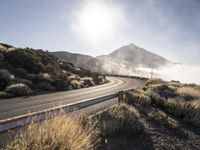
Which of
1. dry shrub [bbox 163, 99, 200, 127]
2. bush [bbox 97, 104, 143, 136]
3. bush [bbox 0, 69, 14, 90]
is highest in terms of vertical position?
bush [bbox 0, 69, 14, 90]

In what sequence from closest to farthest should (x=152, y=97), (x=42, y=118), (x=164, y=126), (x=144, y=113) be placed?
(x=42, y=118) < (x=164, y=126) < (x=144, y=113) < (x=152, y=97)

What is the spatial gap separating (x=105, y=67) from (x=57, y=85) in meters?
142

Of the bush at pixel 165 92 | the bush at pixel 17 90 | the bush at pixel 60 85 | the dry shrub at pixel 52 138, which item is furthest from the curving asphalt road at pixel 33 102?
the bush at pixel 60 85

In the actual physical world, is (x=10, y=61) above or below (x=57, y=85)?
above

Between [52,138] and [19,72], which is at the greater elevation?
[19,72]

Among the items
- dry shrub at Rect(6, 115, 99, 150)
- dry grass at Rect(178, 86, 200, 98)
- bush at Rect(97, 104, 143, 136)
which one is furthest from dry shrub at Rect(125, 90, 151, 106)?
dry shrub at Rect(6, 115, 99, 150)

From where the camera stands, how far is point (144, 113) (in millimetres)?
12547

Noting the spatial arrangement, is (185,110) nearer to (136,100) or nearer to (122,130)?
(136,100)

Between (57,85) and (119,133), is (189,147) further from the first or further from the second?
(57,85)

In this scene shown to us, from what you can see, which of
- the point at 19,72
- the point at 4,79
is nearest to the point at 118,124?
the point at 4,79

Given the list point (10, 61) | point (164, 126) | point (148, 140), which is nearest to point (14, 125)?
point (148, 140)

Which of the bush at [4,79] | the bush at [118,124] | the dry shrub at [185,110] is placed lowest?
the dry shrub at [185,110]

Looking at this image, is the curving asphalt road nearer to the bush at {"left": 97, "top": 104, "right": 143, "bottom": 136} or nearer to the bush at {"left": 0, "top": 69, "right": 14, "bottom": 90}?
the bush at {"left": 97, "top": 104, "right": 143, "bottom": 136}

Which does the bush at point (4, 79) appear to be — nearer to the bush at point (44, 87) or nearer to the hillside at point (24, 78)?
the hillside at point (24, 78)
